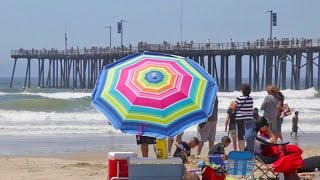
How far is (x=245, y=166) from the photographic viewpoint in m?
7.72

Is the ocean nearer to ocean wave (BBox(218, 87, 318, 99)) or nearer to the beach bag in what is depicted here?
ocean wave (BBox(218, 87, 318, 99))

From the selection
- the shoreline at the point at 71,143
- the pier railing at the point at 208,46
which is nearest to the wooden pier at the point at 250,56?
the pier railing at the point at 208,46

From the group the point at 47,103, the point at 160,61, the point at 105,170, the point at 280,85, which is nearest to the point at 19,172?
the point at 105,170

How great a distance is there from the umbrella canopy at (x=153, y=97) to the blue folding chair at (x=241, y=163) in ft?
5.97

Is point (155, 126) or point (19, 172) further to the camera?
point (19, 172)

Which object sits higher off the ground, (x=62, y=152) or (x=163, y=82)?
(x=163, y=82)

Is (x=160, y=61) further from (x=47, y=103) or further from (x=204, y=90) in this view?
(x=47, y=103)

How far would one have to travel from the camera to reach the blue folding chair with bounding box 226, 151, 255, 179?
7703 millimetres

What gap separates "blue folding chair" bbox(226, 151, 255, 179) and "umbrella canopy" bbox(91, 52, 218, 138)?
182 cm

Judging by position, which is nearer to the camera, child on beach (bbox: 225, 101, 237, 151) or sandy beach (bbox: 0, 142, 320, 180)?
sandy beach (bbox: 0, 142, 320, 180)

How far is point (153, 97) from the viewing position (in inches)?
230

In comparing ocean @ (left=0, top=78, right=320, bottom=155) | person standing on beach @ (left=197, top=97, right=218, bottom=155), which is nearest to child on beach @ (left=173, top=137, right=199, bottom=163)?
person standing on beach @ (left=197, top=97, right=218, bottom=155)

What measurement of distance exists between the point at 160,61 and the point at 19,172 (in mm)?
4070

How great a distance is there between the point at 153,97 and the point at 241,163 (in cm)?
222
